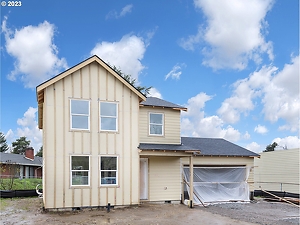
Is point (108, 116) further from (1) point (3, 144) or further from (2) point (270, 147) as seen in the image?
(1) point (3, 144)

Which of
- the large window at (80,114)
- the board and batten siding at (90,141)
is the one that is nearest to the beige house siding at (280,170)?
the board and batten siding at (90,141)

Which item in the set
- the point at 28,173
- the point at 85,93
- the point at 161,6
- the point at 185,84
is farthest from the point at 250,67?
the point at 28,173

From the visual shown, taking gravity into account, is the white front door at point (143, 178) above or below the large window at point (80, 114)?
below

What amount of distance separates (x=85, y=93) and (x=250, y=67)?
10.8 m

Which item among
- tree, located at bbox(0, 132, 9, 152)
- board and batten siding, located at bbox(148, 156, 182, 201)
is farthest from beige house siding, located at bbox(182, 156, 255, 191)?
tree, located at bbox(0, 132, 9, 152)

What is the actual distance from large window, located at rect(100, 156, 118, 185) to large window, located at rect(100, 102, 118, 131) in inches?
54.2

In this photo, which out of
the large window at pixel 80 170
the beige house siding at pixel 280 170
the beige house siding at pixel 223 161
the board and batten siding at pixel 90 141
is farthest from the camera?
the beige house siding at pixel 280 170

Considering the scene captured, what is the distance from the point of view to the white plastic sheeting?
1633cm

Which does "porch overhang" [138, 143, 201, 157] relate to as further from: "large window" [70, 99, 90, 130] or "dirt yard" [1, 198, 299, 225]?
"large window" [70, 99, 90, 130]

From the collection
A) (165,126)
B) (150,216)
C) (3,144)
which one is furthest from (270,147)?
(3,144)

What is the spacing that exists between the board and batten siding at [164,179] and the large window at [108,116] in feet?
10.1

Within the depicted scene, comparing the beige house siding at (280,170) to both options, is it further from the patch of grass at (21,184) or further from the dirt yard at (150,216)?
the patch of grass at (21,184)

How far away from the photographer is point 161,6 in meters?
15.9

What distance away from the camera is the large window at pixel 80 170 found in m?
12.9
